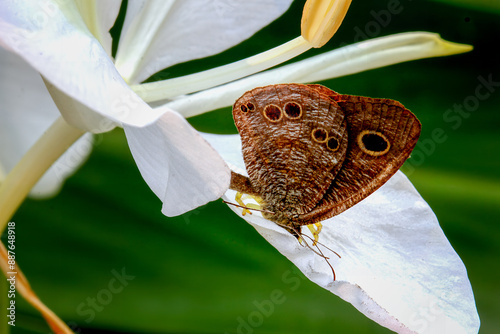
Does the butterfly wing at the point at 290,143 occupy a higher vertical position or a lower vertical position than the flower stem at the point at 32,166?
higher

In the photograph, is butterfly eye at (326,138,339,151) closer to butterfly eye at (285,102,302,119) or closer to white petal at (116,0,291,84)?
butterfly eye at (285,102,302,119)

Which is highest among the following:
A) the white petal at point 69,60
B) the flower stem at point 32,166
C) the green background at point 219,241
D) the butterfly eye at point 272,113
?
the white petal at point 69,60

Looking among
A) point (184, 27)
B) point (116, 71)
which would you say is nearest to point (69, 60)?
point (116, 71)

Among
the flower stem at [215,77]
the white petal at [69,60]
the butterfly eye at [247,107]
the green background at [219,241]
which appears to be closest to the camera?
the white petal at [69,60]

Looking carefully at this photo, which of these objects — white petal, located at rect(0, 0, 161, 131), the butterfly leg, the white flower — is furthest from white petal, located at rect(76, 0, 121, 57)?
the butterfly leg

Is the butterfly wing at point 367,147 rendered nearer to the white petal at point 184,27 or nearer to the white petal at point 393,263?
the white petal at point 393,263

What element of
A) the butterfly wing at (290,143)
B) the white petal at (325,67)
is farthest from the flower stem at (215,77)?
the butterfly wing at (290,143)

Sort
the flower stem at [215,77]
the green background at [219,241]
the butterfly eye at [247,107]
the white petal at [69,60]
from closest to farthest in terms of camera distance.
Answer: the white petal at [69,60], the butterfly eye at [247,107], the flower stem at [215,77], the green background at [219,241]

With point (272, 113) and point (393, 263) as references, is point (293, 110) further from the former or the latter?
point (393, 263)
